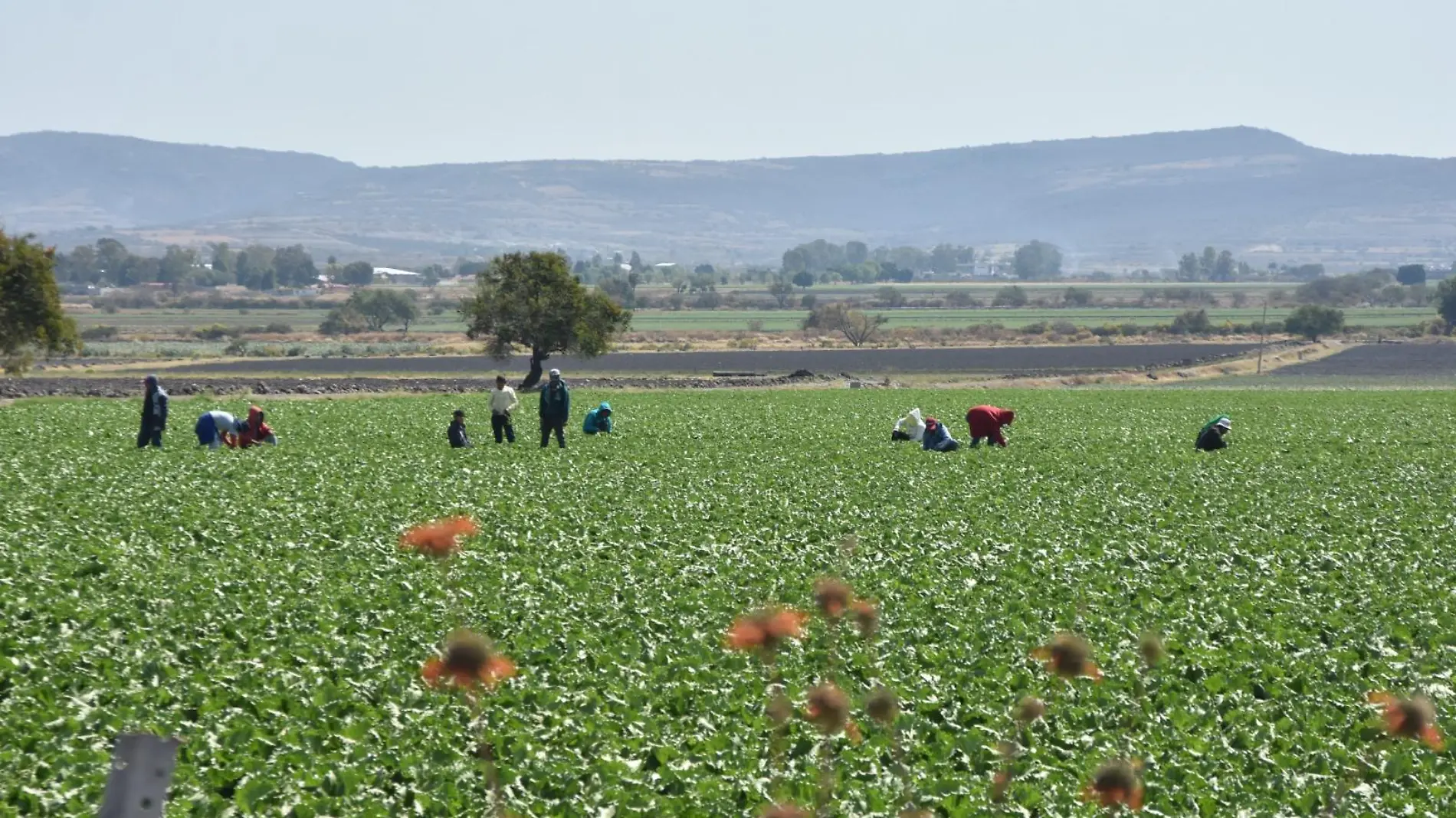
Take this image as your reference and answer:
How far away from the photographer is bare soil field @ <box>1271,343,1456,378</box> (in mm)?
91750

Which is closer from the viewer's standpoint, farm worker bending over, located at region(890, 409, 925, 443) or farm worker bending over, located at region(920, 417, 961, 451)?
farm worker bending over, located at region(920, 417, 961, 451)

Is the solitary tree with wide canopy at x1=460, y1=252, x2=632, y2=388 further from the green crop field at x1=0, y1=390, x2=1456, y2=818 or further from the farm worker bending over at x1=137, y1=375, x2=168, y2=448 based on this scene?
the green crop field at x1=0, y1=390, x2=1456, y2=818

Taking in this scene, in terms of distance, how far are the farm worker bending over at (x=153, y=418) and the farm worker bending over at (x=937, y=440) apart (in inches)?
623

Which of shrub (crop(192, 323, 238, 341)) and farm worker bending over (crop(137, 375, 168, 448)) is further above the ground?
farm worker bending over (crop(137, 375, 168, 448))

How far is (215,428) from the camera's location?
33.0m

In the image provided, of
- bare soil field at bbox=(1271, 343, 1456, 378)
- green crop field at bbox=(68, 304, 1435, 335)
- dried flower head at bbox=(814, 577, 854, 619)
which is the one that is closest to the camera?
dried flower head at bbox=(814, 577, 854, 619)

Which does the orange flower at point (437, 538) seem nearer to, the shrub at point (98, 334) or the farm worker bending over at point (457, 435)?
the farm worker bending over at point (457, 435)

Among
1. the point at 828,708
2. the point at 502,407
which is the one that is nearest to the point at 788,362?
the point at 502,407

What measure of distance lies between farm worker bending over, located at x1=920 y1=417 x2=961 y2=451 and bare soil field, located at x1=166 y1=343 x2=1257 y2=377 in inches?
1944

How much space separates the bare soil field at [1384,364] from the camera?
91750 mm

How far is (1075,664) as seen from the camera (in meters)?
5.38

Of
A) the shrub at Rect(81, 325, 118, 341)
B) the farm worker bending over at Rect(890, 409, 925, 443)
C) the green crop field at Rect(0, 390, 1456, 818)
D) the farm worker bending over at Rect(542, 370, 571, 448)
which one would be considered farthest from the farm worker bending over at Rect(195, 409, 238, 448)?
the shrub at Rect(81, 325, 118, 341)

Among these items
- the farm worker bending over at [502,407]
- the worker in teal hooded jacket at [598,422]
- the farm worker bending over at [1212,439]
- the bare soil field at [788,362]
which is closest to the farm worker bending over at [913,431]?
the farm worker bending over at [1212,439]

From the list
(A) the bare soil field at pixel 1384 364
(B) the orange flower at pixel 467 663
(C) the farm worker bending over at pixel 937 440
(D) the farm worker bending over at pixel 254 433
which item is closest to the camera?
(B) the orange flower at pixel 467 663
